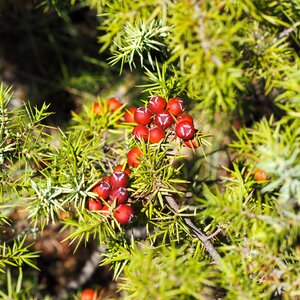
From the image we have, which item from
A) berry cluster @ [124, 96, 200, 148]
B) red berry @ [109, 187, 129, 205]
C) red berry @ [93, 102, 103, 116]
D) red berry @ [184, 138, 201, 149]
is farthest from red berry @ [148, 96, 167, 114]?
red berry @ [93, 102, 103, 116]

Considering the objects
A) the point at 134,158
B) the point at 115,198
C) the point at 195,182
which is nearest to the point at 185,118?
the point at 134,158

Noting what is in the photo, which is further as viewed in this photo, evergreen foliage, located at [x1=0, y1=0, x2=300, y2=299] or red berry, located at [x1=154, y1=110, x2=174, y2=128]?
red berry, located at [x1=154, y1=110, x2=174, y2=128]

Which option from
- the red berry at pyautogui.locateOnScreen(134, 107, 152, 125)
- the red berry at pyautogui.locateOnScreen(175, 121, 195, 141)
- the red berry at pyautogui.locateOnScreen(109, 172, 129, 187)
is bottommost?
the red berry at pyautogui.locateOnScreen(109, 172, 129, 187)

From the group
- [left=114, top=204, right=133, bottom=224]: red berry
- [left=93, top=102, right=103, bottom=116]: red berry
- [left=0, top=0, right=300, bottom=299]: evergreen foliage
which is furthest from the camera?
[left=93, top=102, right=103, bottom=116]: red berry

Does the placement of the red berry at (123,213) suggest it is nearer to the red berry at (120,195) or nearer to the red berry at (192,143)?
the red berry at (120,195)

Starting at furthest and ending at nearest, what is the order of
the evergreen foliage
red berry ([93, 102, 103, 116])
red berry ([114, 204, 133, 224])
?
red berry ([93, 102, 103, 116]) < red berry ([114, 204, 133, 224]) < the evergreen foliage

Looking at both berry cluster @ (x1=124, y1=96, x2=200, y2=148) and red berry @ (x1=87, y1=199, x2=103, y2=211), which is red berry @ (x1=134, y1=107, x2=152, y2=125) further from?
red berry @ (x1=87, y1=199, x2=103, y2=211)

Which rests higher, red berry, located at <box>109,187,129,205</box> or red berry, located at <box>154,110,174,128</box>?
red berry, located at <box>154,110,174,128</box>
